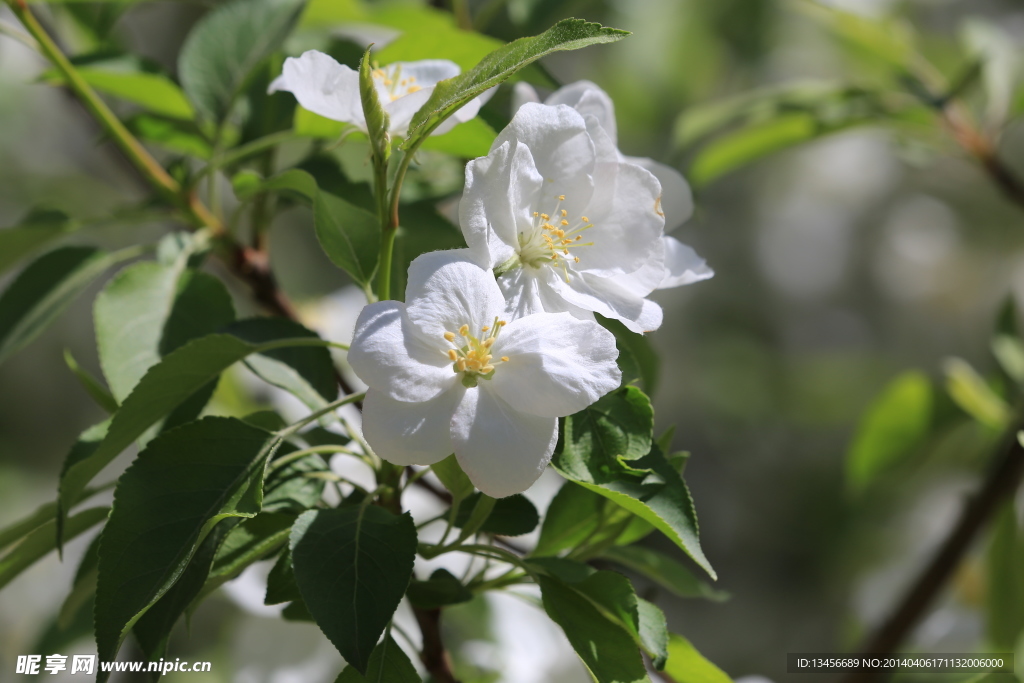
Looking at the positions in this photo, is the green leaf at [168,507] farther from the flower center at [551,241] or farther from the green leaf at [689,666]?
the green leaf at [689,666]

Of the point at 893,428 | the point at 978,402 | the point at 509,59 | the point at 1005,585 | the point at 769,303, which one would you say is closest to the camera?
the point at 509,59

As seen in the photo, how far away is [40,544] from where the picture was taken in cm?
70

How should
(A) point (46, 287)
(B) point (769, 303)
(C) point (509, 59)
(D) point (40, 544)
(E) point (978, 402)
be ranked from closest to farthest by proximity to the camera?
(C) point (509, 59) → (D) point (40, 544) → (A) point (46, 287) → (E) point (978, 402) → (B) point (769, 303)

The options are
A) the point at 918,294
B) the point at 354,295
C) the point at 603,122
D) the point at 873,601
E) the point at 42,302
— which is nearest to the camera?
the point at 603,122

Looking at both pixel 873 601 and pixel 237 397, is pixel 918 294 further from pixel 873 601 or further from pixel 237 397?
pixel 237 397

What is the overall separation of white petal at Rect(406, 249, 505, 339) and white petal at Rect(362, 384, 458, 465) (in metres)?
0.04

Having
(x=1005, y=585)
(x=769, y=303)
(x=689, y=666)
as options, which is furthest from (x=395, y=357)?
(x=769, y=303)

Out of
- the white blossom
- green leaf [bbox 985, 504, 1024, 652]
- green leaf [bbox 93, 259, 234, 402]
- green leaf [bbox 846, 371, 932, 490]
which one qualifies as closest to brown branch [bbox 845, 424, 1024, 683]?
green leaf [bbox 985, 504, 1024, 652]

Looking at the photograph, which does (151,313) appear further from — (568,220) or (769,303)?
(769,303)

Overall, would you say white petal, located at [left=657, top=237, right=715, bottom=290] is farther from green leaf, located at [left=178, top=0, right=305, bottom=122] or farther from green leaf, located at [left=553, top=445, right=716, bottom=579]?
green leaf, located at [left=178, top=0, right=305, bottom=122]

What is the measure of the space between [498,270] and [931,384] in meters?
1.07

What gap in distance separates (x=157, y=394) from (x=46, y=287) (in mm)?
372

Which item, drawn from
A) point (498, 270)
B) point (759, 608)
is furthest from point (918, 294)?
point (498, 270)

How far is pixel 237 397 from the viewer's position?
4.35 ft
